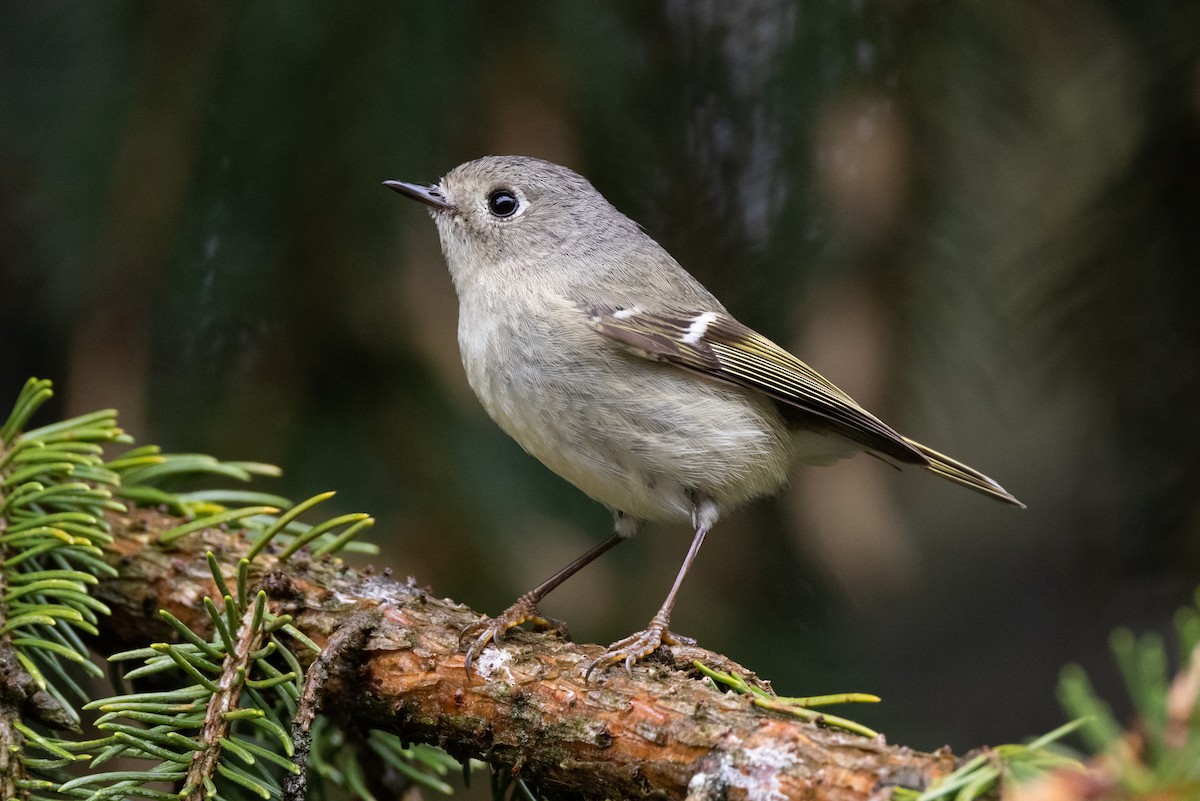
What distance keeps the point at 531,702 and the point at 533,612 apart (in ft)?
1.80

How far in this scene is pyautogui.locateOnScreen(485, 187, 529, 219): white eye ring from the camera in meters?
2.43

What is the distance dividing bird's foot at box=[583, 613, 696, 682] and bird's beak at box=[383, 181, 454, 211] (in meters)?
0.93

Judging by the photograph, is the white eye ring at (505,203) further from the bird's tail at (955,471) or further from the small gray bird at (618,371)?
the bird's tail at (955,471)

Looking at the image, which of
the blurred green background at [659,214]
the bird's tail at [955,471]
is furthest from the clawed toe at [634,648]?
the bird's tail at [955,471]

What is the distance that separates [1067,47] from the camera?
79.0 inches

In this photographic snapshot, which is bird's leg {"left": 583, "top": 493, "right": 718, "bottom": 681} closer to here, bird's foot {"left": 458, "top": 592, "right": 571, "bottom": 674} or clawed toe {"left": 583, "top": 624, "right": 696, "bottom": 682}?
clawed toe {"left": 583, "top": 624, "right": 696, "bottom": 682}

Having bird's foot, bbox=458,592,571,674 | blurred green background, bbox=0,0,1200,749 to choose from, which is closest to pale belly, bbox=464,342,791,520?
blurred green background, bbox=0,0,1200,749

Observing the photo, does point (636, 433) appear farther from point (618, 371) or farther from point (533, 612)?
point (533, 612)

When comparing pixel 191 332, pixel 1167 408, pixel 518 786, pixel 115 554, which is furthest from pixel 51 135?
pixel 1167 408

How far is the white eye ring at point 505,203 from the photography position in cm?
243

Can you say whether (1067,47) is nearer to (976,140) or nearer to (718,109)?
(976,140)

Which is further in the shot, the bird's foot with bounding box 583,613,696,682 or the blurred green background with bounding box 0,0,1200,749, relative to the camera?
the blurred green background with bounding box 0,0,1200,749

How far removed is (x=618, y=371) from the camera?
80.8 inches

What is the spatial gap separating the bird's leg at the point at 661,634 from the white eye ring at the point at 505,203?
2.67 ft
